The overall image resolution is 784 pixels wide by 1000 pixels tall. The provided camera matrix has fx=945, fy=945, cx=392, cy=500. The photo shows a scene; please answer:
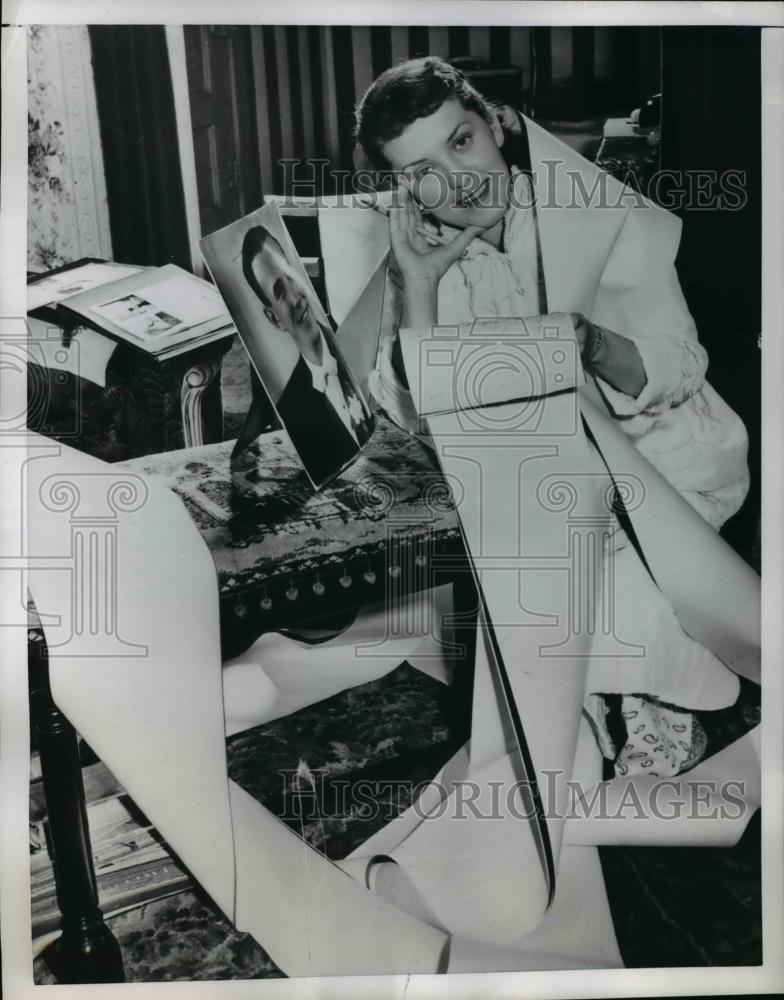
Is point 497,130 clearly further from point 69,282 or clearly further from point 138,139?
point 69,282

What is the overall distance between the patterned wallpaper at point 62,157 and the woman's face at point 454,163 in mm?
563

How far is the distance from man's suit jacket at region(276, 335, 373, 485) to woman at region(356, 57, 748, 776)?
6 centimetres

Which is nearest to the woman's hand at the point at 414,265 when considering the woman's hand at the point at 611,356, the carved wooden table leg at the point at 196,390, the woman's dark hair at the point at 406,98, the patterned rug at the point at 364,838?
the woman's dark hair at the point at 406,98

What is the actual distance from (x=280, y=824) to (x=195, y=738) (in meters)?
0.23

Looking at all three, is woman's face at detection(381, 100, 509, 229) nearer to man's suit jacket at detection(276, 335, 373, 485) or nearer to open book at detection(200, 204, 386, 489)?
open book at detection(200, 204, 386, 489)

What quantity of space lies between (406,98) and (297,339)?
50 cm

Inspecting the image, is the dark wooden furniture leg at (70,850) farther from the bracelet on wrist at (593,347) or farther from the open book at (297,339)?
the bracelet on wrist at (593,347)

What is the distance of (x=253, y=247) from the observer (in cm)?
181

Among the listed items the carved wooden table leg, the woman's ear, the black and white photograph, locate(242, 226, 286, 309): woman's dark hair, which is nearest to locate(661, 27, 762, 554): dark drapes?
the black and white photograph

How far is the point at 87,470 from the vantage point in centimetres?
180

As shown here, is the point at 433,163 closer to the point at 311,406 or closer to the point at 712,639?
the point at 311,406

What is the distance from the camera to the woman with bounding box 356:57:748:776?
1.81 m

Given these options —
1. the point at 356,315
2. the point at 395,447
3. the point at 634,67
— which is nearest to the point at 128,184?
the point at 356,315

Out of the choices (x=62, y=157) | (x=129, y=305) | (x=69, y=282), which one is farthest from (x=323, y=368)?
(x=62, y=157)
